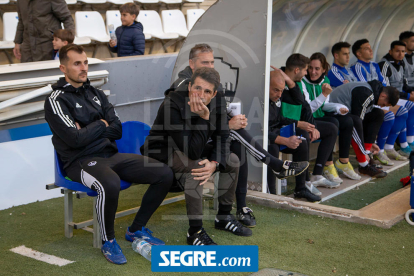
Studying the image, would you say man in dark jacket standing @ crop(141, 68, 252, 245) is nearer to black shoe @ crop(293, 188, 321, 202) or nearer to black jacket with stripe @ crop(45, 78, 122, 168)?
black jacket with stripe @ crop(45, 78, 122, 168)

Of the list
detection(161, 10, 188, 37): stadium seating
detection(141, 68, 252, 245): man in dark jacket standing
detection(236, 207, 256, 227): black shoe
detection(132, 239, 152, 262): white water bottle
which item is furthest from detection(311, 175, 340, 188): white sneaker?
detection(161, 10, 188, 37): stadium seating

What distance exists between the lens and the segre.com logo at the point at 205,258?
2967 millimetres

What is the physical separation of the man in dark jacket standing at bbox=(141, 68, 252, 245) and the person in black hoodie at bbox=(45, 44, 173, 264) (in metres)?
0.11

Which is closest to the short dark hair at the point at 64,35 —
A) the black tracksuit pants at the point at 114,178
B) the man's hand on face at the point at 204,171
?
the black tracksuit pants at the point at 114,178

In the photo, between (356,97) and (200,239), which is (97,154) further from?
(356,97)

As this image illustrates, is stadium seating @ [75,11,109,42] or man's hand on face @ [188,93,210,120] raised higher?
stadium seating @ [75,11,109,42]

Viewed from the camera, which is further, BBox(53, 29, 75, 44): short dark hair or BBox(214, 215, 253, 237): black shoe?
BBox(53, 29, 75, 44): short dark hair

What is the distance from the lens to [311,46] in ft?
21.2

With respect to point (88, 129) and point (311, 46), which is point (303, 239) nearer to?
point (88, 129)

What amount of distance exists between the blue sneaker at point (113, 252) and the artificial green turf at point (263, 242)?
4 cm

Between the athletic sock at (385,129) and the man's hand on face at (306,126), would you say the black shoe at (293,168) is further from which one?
the athletic sock at (385,129)

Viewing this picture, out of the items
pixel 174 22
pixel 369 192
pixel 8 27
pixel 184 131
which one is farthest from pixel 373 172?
pixel 8 27

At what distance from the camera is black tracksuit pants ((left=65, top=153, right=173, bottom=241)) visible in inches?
119

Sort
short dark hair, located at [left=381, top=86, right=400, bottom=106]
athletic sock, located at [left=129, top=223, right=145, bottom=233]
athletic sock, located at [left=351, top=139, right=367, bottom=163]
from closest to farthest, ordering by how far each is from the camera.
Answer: athletic sock, located at [left=129, top=223, right=145, bottom=233] < athletic sock, located at [left=351, top=139, right=367, bottom=163] < short dark hair, located at [left=381, top=86, right=400, bottom=106]
